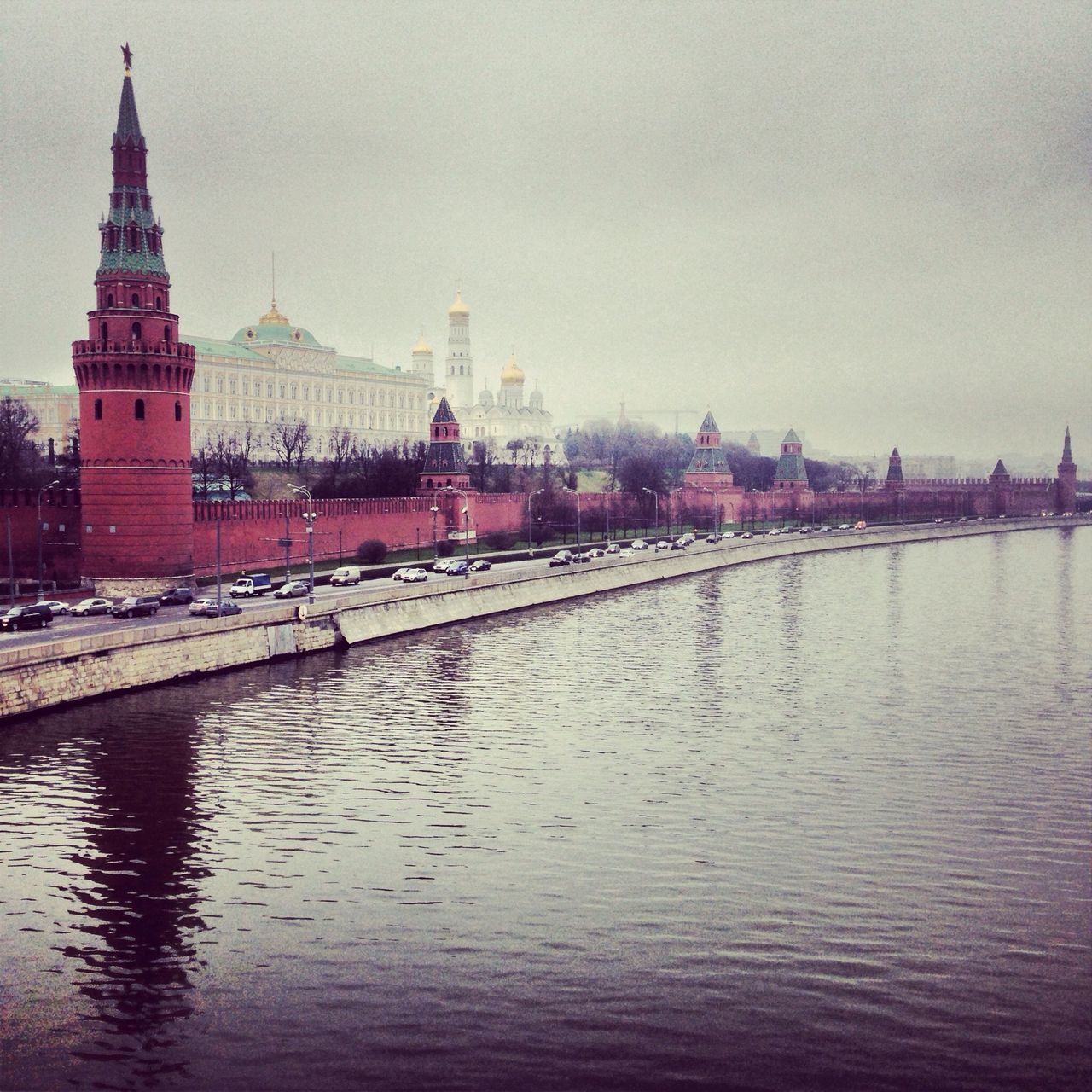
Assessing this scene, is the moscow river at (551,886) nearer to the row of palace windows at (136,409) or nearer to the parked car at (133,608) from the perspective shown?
the parked car at (133,608)

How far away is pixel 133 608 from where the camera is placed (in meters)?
34.9

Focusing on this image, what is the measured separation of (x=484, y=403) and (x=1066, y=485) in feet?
225

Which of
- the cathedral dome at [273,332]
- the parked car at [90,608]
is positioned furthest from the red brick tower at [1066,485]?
the parked car at [90,608]

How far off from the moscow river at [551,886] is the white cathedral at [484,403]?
11203 cm

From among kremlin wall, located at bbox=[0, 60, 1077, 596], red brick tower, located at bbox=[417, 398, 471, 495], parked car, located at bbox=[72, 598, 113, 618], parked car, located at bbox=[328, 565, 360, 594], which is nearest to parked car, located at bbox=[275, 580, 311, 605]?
kremlin wall, located at bbox=[0, 60, 1077, 596]

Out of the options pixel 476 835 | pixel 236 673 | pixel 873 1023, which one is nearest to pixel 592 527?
pixel 236 673

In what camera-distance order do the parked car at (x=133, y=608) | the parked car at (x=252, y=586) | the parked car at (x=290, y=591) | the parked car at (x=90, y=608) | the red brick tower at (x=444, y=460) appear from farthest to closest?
the red brick tower at (x=444, y=460) < the parked car at (x=252, y=586) < the parked car at (x=290, y=591) < the parked car at (x=90, y=608) < the parked car at (x=133, y=608)

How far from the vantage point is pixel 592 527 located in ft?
256

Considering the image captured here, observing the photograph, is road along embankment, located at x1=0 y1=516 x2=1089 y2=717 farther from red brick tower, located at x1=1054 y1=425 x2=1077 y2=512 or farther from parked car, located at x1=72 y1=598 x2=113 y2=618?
red brick tower, located at x1=1054 y1=425 x2=1077 y2=512

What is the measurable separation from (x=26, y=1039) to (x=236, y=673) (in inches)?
797

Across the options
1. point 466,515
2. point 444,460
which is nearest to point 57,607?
point 466,515

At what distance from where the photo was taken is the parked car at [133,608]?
34897 millimetres

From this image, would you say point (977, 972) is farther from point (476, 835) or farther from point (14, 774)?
point (14, 774)

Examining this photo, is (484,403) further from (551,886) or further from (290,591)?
(551,886)
